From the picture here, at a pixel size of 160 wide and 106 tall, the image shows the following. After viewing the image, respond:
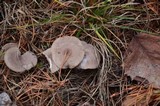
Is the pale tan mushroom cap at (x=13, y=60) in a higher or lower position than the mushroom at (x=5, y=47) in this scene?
lower

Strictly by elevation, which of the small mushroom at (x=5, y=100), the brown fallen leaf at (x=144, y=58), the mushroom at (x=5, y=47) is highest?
the mushroom at (x=5, y=47)

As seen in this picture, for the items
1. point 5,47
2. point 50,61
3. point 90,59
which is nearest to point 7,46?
point 5,47

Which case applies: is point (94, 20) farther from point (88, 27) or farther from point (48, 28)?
point (48, 28)

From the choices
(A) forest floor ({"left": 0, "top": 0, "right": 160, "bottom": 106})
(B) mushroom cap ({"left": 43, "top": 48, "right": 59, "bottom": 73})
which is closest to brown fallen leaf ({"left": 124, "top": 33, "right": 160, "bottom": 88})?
(A) forest floor ({"left": 0, "top": 0, "right": 160, "bottom": 106})

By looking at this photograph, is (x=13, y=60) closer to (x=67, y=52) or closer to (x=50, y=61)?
(x=50, y=61)

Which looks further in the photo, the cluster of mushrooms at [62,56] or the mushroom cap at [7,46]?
the mushroom cap at [7,46]

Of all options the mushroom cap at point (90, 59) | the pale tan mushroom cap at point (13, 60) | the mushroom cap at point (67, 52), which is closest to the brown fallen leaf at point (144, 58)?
the mushroom cap at point (90, 59)

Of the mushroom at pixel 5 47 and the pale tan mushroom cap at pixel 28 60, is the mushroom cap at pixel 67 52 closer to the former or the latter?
the pale tan mushroom cap at pixel 28 60
